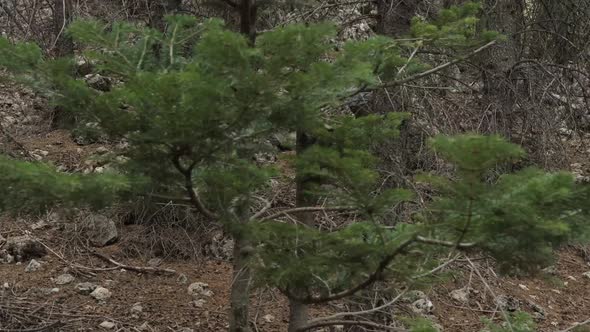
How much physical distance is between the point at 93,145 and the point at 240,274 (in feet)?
15.5

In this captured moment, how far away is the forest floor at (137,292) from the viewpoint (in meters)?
5.33

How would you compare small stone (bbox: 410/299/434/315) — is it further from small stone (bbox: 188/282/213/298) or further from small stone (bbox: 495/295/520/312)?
small stone (bbox: 188/282/213/298)

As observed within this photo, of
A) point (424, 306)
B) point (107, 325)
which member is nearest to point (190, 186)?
point (107, 325)

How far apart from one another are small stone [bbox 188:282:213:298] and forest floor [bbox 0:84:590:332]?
3cm

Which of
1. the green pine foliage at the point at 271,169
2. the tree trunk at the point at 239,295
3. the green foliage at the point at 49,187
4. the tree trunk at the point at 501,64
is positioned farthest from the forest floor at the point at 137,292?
the green foliage at the point at 49,187

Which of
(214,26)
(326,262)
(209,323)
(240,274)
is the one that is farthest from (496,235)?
(209,323)

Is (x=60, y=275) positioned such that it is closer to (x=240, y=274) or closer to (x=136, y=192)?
(x=240, y=274)

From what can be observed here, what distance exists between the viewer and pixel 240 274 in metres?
3.66

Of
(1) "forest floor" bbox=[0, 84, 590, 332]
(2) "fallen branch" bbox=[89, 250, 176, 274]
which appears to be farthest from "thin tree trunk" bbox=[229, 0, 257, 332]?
(2) "fallen branch" bbox=[89, 250, 176, 274]

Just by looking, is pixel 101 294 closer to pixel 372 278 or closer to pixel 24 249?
pixel 24 249

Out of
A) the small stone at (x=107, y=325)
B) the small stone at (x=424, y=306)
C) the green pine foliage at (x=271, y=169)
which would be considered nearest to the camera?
A: the green pine foliage at (x=271, y=169)

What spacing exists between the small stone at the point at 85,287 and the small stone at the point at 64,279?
0.11m

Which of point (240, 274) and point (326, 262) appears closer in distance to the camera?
point (326, 262)

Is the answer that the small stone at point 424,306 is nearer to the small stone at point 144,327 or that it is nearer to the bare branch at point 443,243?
the small stone at point 144,327
